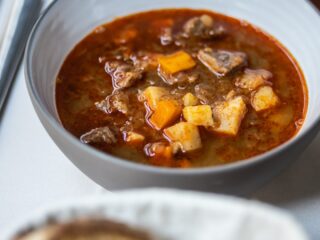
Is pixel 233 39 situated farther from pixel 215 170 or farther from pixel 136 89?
pixel 215 170

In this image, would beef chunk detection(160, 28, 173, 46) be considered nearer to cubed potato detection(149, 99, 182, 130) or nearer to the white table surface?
cubed potato detection(149, 99, 182, 130)

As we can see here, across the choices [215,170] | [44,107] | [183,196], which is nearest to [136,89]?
[44,107]

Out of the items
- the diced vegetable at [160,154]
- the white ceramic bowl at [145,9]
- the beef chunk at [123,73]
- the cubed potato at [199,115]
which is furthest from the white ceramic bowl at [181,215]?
the beef chunk at [123,73]

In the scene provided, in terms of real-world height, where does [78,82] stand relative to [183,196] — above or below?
below

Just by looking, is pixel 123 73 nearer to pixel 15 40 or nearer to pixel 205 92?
pixel 205 92

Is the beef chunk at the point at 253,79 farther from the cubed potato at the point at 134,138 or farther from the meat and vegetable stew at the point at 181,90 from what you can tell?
the cubed potato at the point at 134,138

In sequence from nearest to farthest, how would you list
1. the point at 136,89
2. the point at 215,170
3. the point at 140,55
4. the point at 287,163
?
1. the point at 215,170
2. the point at 287,163
3. the point at 136,89
4. the point at 140,55

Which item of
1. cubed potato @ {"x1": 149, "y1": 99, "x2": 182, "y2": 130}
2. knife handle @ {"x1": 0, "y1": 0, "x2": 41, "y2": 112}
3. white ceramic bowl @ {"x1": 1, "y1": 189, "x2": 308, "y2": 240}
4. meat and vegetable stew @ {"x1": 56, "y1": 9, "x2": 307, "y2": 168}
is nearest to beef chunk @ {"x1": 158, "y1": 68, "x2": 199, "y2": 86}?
meat and vegetable stew @ {"x1": 56, "y1": 9, "x2": 307, "y2": 168}
